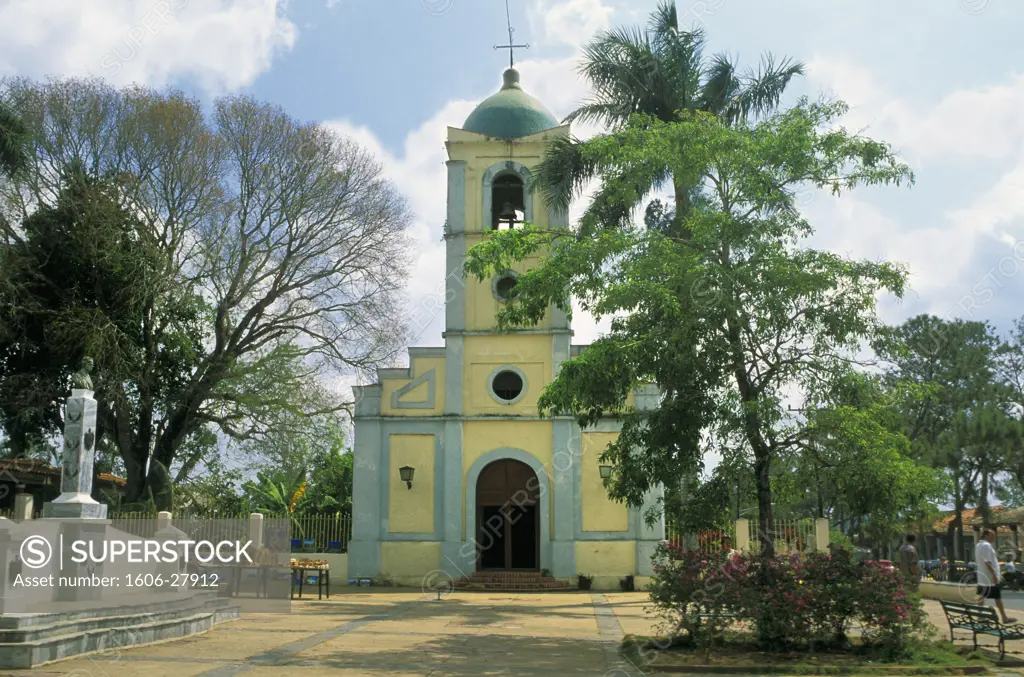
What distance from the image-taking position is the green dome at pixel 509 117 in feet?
82.0

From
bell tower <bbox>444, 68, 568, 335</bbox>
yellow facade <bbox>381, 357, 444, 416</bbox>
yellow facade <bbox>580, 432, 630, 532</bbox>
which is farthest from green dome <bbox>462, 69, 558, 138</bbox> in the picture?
yellow facade <bbox>580, 432, 630, 532</bbox>

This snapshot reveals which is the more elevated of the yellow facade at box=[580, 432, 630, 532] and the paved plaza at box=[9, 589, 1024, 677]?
the yellow facade at box=[580, 432, 630, 532]

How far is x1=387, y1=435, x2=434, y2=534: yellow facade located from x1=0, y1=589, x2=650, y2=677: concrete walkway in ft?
15.7

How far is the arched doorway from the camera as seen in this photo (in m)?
23.5

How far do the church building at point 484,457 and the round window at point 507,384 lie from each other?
30 millimetres

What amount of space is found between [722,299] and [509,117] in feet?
47.9

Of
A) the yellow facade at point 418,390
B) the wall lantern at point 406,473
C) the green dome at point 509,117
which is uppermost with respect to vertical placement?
the green dome at point 509,117

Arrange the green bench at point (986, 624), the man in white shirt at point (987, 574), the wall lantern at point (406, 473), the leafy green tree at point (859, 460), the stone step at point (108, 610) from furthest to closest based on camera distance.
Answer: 1. the wall lantern at point (406, 473)
2. the man in white shirt at point (987, 574)
3. the leafy green tree at point (859, 460)
4. the green bench at point (986, 624)
5. the stone step at point (108, 610)

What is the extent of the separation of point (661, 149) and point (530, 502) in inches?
487

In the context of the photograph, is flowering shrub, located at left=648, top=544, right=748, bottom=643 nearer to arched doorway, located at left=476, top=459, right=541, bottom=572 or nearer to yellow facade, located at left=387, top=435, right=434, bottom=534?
arched doorway, located at left=476, top=459, right=541, bottom=572

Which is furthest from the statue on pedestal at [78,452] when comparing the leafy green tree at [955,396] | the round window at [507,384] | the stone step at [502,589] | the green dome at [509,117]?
the leafy green tree at [955,396]

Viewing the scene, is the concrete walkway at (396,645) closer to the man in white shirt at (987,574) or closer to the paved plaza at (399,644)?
the paved plaza at (399,644)

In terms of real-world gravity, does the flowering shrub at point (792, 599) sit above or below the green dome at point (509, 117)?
below

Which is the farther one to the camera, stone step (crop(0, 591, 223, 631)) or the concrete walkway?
the concrete walkway
